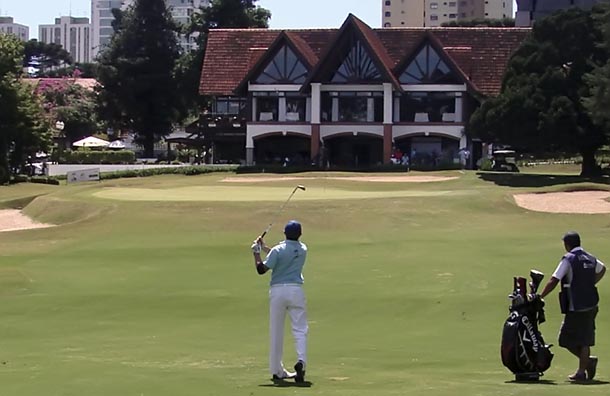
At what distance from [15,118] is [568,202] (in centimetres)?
3835

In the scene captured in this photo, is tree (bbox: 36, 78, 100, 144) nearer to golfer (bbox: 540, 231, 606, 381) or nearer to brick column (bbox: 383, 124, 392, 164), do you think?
brick column (bbox: 383, 124, 392, 164)

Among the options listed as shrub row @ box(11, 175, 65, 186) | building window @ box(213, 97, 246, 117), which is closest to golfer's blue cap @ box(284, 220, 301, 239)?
shrub row @ box(11, 175, 65, 186)

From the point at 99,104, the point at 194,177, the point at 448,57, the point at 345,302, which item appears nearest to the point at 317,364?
the point at 345,302

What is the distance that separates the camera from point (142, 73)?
312 ft

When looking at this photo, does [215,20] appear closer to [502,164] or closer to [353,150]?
[353,150]

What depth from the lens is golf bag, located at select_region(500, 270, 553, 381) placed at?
12609mm

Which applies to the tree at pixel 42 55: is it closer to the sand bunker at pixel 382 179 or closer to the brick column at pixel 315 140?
the brick column at pixel 315 140

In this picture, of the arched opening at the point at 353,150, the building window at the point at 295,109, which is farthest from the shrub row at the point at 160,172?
the arched opening at the point at 353,150

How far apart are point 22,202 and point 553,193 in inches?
913

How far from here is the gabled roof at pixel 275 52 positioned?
259 ft

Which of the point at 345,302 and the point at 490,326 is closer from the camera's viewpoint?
the point at 490,326

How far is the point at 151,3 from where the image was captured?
9862cm

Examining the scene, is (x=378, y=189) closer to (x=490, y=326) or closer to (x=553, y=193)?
(x=553, y=193)

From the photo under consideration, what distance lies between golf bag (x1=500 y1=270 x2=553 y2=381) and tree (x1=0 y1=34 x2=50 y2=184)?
2168 inches
